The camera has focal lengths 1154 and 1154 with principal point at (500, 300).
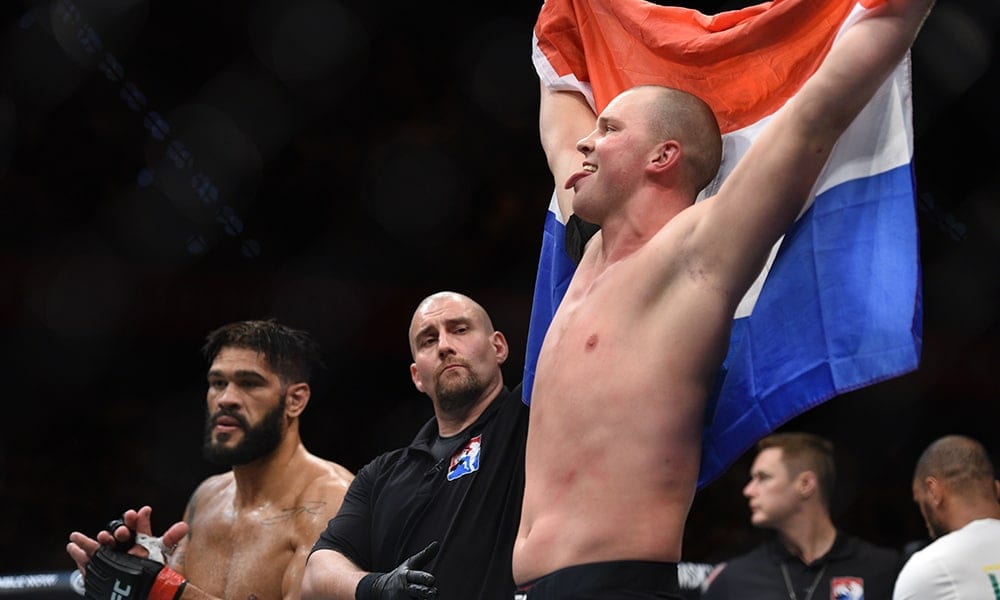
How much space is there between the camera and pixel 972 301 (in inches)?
191

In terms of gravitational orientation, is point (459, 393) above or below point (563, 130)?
below

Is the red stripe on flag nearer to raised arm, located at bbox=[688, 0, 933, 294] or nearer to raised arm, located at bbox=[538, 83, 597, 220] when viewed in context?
raised arm, located at bbox=[538, 83, 597, 220]

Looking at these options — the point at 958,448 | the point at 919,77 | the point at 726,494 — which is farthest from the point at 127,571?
the point at 919,77

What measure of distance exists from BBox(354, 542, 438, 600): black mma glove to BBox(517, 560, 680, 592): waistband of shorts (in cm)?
47

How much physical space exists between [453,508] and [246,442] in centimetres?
87

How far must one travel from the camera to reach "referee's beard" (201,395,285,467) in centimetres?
298

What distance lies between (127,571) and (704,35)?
1749mm

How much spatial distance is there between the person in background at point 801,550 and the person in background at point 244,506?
4.89 ft

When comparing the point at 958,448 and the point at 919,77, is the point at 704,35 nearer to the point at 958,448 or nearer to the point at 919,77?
the point at 958,448

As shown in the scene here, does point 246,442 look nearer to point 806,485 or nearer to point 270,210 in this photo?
point 270,210

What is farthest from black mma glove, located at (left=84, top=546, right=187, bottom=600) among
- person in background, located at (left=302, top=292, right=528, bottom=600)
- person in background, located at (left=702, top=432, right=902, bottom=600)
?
person in background, located at (left=702, top=432, right=902, bottom=600)

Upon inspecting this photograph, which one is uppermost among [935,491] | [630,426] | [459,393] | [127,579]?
[127,579]

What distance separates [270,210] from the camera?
4582 mm

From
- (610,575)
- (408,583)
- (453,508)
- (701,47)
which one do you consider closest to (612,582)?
(610,575)
